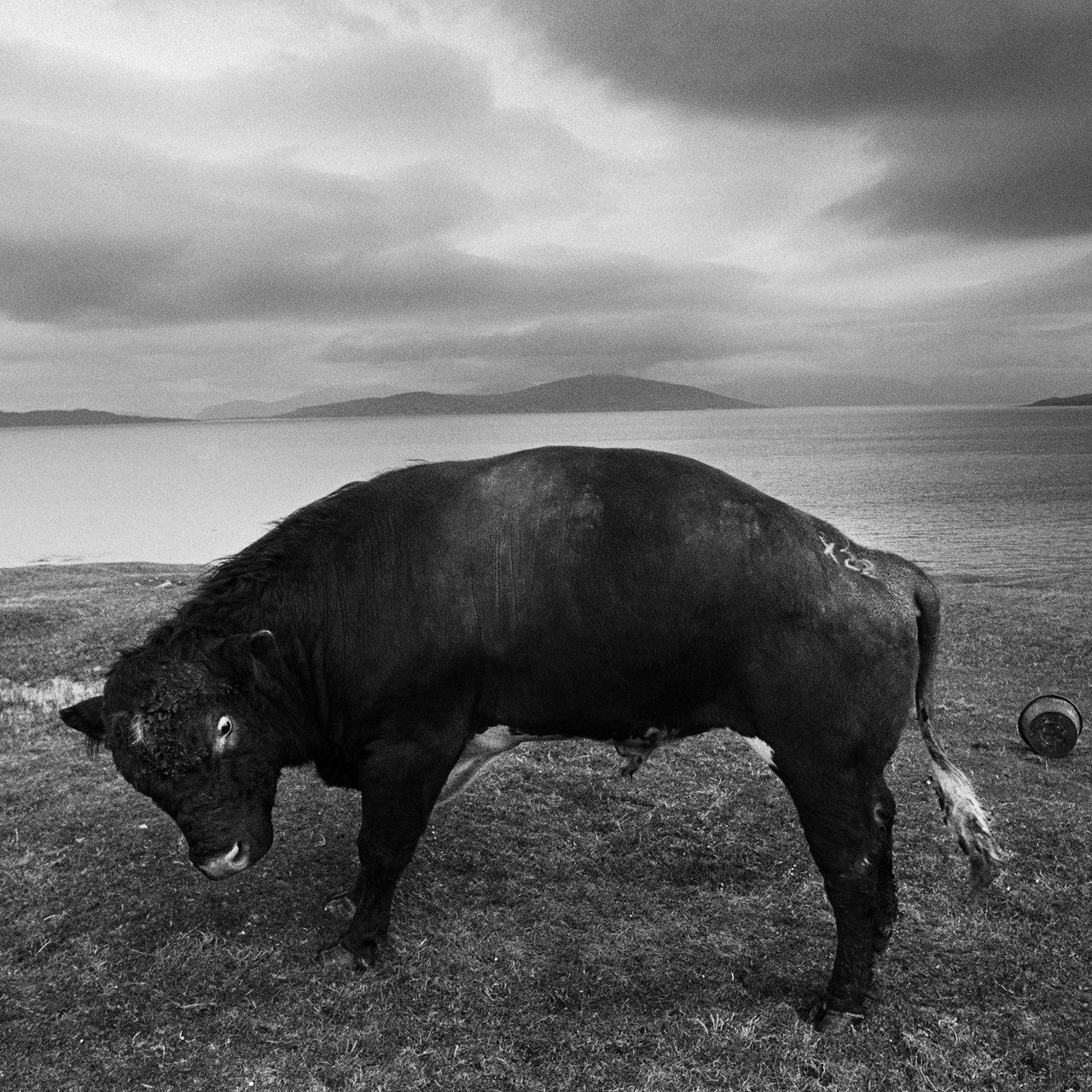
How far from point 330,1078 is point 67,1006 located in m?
2.28

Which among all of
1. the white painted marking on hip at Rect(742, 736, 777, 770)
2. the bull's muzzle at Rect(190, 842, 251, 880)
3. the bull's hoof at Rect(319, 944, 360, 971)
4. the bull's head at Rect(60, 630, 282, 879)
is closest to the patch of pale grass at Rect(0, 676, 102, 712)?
the bull's hoof at Rect(319, 944, 360, 971)

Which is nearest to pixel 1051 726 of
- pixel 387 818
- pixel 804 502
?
pixel 387 818

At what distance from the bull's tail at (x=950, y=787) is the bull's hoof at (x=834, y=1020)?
1424 millimetres

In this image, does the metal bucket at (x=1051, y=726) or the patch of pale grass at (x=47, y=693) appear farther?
the patch of pale grass at (x=47, y=693)

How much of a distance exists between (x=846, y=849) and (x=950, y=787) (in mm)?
1146

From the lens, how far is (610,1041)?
21.2ft

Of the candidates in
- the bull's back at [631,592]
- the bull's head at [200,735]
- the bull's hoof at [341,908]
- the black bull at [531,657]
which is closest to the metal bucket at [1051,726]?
the black bull at [531,657]

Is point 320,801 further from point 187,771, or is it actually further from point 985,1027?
point 985,1027

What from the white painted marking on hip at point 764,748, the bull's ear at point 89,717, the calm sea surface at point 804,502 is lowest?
the calm sea surface at point 804,502

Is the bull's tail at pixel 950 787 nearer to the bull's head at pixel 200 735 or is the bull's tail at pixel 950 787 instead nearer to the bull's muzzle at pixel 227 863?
the bull's head at pixel 200 735

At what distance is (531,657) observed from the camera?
22.5 feet

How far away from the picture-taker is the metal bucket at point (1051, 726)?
12.5m

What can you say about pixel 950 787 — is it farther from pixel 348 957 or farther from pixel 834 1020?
pixel 348 957

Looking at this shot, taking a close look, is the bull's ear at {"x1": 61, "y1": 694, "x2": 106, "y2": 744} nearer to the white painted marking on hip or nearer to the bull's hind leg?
the white painted marking on hip
